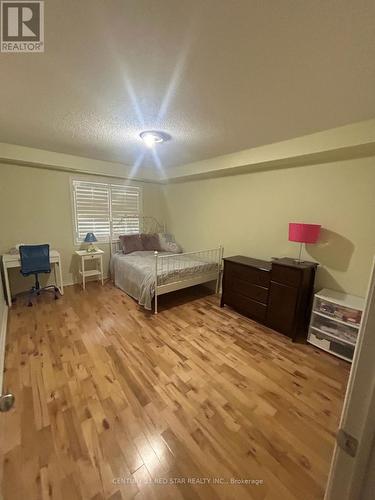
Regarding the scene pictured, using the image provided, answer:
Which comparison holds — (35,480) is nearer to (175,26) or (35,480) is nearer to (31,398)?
(31,398)

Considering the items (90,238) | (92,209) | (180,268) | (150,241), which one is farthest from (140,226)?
(180,268)

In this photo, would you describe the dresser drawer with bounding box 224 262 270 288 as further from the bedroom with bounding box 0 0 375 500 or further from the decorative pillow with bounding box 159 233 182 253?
the decorative pillow with bounding box 159 233 182 253

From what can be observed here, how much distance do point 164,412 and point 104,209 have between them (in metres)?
3.74

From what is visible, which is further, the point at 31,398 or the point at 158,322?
the point at 158,322

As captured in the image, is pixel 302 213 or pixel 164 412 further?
pixel 302 213

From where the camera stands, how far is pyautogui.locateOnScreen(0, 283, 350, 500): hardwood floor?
1159 mm

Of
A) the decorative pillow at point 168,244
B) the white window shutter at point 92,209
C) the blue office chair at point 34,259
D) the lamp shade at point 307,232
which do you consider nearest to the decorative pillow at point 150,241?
the decorative pillow at point 168,244

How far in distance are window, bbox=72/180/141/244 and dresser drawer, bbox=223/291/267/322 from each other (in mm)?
2784

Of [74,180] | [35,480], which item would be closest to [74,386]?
[35,480]

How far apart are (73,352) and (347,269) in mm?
3197

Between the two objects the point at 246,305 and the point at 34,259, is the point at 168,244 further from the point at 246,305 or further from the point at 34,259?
the point at 34,259

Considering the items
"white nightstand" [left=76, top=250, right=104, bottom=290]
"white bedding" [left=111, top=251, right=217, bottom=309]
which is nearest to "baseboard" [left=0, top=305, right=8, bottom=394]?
"white nightstand" [left=76, top=250, right=104, bottom=290]

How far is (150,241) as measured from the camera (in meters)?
4.57

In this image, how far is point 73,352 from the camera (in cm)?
215
